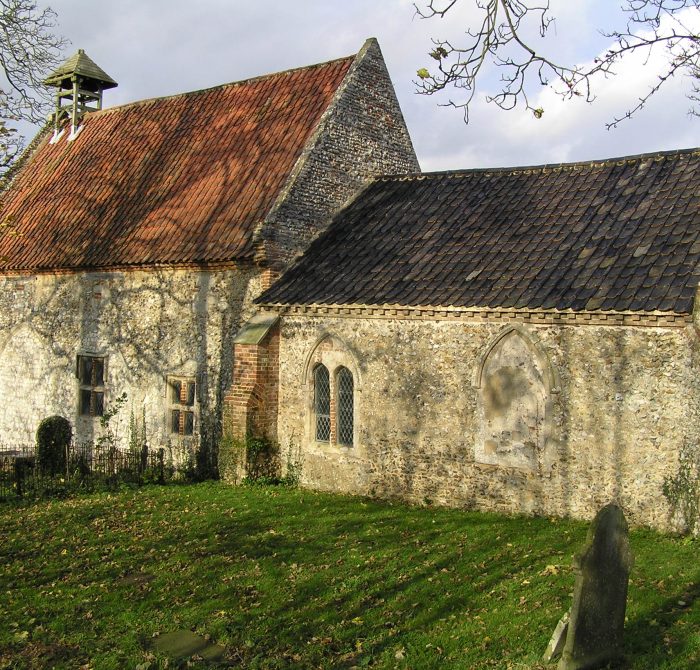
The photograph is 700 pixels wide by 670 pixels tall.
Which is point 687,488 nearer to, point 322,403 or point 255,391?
point 322,403

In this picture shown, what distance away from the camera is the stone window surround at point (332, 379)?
15.9 m

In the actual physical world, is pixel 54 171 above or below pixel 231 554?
above

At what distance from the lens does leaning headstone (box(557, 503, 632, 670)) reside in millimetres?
7508

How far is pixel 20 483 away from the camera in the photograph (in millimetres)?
16250

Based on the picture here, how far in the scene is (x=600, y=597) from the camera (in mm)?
7688

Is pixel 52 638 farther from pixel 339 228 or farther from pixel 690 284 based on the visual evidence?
pixel 339 228

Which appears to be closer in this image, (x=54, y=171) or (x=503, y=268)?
A: (x=503, y=268)

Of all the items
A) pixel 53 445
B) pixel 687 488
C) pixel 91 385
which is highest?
pixel 91 385

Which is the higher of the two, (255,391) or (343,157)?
(343,157)

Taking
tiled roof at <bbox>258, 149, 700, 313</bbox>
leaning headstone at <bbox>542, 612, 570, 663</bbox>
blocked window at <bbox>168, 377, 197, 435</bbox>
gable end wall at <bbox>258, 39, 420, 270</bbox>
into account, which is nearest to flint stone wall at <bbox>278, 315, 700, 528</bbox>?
tiled roof at <bbox>258, 149, 700, 313</bbox>

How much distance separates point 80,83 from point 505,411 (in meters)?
21.9

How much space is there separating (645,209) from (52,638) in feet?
39.9

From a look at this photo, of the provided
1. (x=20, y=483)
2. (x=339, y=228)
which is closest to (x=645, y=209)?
(x=339, y=228)

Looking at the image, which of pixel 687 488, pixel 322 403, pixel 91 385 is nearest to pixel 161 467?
pixel 322 403
